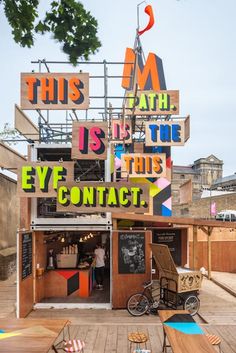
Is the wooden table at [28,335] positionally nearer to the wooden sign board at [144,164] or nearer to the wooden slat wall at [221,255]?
the wooden sign board at [144,164]

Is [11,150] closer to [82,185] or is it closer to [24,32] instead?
[82,185]

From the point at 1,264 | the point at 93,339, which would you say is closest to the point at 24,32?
the point at 93,339

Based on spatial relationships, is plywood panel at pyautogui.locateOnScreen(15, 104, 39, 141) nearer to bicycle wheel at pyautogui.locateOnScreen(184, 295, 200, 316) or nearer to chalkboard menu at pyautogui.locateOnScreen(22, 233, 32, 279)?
chalkboard menu at pyautogui.locateOnScreen(22, 233, 32, 279)

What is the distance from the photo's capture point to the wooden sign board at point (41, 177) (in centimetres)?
1043

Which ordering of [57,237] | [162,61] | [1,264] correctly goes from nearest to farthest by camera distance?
[57,237], [1,264], [162,61]

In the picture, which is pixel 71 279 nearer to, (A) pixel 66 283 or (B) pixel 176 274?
(A) pixel 66 283

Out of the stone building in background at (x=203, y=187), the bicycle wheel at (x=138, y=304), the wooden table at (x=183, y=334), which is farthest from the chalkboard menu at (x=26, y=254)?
the stone building in background at (x=203, y=187)

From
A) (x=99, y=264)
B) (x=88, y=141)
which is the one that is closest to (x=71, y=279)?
(x=99, y=264)

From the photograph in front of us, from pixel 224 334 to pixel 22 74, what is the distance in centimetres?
986

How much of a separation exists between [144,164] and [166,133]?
1.89 metres

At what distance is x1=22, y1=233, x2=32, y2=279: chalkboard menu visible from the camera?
10.6 meters

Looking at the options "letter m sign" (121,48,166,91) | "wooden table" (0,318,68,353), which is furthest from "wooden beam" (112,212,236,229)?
"letter m sign" (121,48,166,91)

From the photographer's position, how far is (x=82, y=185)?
33.9 feet

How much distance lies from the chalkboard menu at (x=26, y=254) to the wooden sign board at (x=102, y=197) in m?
1.67
